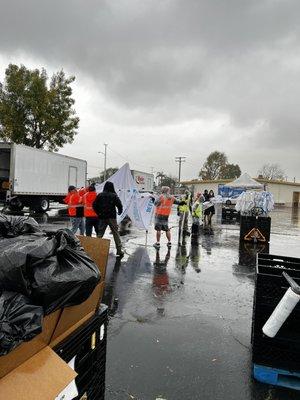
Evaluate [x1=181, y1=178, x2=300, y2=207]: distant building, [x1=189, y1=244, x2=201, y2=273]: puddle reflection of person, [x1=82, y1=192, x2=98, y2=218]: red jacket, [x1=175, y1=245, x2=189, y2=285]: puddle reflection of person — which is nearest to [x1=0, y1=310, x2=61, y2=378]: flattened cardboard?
[x1=175, y1=245, x2=189, y2=285]: puddle reflection of person

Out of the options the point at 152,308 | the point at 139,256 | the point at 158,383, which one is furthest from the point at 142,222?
the point at 158,383

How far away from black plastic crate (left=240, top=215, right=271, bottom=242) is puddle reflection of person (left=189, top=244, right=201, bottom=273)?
5.99 ft

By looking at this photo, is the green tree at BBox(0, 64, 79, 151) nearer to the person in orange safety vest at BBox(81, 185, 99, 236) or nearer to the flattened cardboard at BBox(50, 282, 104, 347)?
the person in orange safety vest at BBox(81, 185, 99, 236)

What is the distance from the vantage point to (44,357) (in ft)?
6.26

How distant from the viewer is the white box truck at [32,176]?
58.8 feet

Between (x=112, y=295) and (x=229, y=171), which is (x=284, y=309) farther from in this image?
(x=229, y=171)

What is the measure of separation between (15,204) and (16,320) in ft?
61.6

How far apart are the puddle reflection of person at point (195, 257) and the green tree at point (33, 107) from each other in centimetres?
1938

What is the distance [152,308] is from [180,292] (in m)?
0.95

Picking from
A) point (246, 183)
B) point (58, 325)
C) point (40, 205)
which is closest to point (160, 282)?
point (58, 325)

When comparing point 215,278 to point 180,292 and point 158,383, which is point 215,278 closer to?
point 180,292

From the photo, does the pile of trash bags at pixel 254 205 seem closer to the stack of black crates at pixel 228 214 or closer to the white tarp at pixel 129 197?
the white tarp at pixel 129 197

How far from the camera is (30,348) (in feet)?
6.20

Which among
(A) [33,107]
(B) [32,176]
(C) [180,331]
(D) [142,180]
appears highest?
(A) [33,107]
